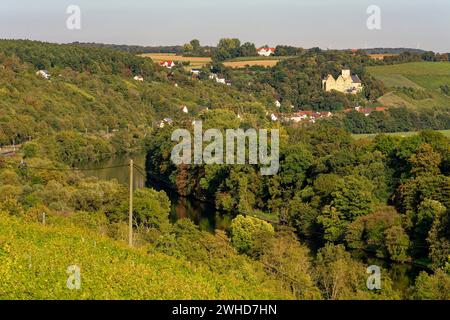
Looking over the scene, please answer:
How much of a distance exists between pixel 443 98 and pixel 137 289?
287ft

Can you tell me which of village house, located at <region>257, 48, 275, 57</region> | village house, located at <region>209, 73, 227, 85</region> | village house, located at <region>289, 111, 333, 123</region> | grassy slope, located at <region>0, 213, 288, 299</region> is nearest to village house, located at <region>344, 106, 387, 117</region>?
village house, located at <region>289, 111, 333, 123</region>

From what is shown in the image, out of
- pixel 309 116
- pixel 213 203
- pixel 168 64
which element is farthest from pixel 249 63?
pixel 213 203

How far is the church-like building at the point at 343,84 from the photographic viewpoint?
9669 centimetres

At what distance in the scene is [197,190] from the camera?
4234 centimetres

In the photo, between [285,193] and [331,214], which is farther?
[285,193]

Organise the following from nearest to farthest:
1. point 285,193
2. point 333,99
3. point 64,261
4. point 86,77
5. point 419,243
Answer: point 64,261
point 419,243
point 285,193
point 86,77
point 333,99

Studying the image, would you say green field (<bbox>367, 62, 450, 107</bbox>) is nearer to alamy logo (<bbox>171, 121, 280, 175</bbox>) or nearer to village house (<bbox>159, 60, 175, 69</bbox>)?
village house (<bbox>159, 60, 175, 69</bbox>)

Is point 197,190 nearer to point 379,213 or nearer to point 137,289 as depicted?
point 379,213

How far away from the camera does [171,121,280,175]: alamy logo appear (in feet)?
132

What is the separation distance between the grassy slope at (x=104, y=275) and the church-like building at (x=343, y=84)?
81285mm

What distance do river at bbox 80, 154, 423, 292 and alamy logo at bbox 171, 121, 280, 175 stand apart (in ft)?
7.72

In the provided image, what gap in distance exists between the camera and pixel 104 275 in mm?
13438

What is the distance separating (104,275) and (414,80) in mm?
92799

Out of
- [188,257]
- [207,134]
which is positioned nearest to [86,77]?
[207,134]
